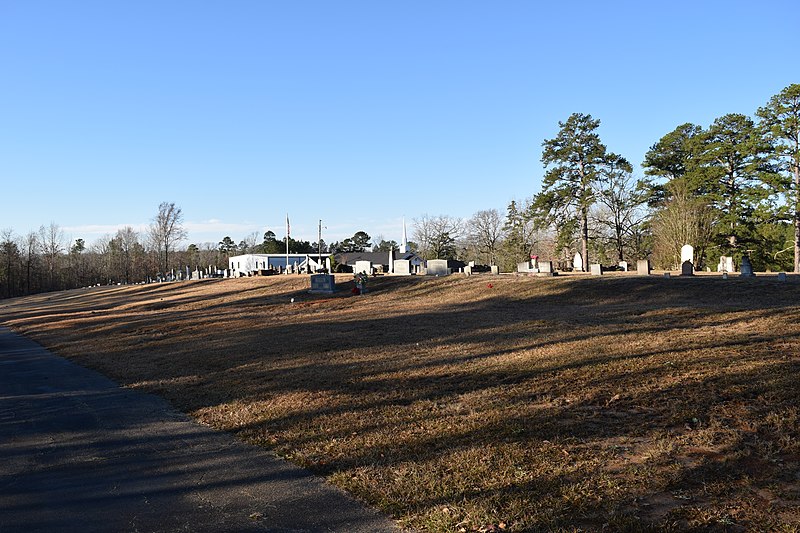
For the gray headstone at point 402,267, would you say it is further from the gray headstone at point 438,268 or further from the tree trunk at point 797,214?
the tree trunk at point 797,214

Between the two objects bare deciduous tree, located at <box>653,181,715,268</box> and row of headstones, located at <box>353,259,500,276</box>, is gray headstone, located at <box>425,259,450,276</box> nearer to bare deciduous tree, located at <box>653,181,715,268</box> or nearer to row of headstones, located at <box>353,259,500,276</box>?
row of headstones, located at <box>353,259,500,276</box>

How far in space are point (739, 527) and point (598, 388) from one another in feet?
11.6

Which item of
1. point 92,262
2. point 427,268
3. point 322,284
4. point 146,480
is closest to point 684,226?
point 427,268

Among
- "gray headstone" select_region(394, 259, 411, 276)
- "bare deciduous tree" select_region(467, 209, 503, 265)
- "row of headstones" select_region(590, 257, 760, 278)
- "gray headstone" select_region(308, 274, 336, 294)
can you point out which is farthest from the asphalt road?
"bare deciduous tree" select_region(467, 209, 503, 265)

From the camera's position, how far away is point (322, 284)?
3219cm

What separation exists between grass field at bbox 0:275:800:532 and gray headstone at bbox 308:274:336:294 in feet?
51.2

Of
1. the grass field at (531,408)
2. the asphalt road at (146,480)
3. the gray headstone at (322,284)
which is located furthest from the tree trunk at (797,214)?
the asphalt road at (146,480)

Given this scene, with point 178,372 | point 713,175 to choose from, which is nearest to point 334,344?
point 178,372

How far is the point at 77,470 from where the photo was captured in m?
5.49

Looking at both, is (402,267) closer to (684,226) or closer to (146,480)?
(684,226)

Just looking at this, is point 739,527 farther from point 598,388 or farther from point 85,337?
point 85,337

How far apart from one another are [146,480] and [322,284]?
27172 millimetres

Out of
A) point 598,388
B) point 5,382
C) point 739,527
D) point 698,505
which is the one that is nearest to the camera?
point 739,527

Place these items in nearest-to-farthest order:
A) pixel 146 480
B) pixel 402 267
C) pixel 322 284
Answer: pixel 146 480 < pixel 322 284 < pixel 402 267
